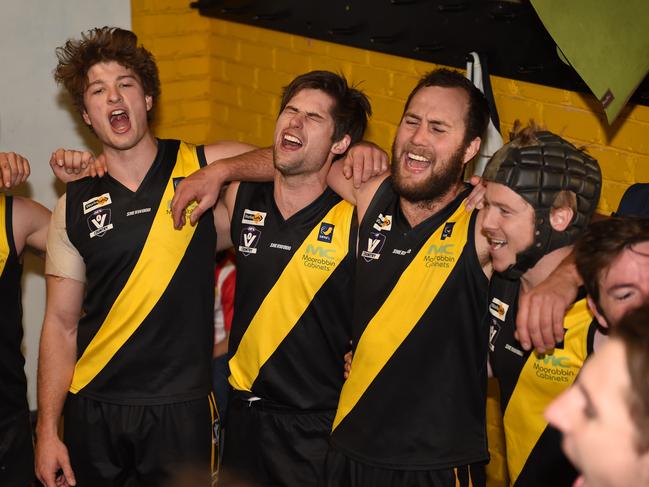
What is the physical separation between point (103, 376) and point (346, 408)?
3.57 ft

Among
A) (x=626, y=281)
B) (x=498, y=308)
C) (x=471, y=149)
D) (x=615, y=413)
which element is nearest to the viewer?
(x=615, y=413)

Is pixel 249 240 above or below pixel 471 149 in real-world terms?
below

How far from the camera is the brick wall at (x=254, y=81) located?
423 centimetres

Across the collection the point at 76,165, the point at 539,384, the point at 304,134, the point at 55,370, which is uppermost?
the point at 304,134

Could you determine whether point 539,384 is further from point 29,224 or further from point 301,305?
point 29,224

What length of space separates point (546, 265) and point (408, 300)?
53cm

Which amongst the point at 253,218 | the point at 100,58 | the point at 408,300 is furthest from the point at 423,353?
the point at 100,58

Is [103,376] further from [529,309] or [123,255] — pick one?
[529,309]

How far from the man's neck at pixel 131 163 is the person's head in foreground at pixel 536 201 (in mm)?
1585

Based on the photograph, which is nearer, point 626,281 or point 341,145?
point 626,281

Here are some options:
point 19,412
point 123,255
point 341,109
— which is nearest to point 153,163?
point 123,255

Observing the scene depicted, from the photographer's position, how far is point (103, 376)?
4.05 m

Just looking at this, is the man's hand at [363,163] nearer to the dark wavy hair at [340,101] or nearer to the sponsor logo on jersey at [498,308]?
the dark wavy hair at [340,101]

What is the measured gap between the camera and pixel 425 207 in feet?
11.8
